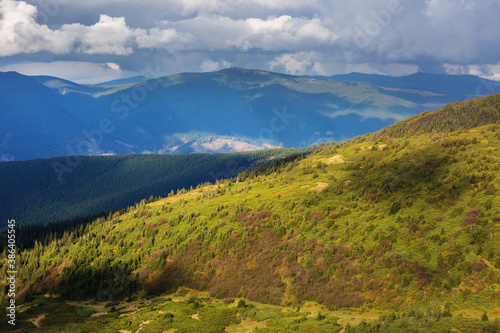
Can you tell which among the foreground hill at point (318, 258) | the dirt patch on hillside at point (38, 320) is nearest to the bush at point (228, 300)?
the foreground hill at point (318, 258)

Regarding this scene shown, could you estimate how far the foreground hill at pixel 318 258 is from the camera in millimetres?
77438

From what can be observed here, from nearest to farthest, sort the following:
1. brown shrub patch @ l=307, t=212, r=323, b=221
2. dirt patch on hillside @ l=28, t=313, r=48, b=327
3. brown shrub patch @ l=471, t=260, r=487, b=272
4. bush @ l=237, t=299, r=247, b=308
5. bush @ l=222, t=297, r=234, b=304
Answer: brown shrub patch @ l=471, t=260, r=487, b=272 → bush @ l=237, t=299, r=247, b=308 → dirt patch on hillside @ l=28, t=313, r=48, b=327 → bush @ l=222, t=297, r=234, b=304 → brown shrub patch @ l=307, t=212, r=323, b=221

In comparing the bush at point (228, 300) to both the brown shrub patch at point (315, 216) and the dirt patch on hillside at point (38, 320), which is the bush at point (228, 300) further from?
the dirt patch on hillside at point (38, 320)

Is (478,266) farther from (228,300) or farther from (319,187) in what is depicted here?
(319,187)

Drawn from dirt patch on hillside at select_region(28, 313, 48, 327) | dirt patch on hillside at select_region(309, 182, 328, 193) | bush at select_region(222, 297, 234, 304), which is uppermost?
dirt patch on hillside at select_region(309, 182, 328, 193)

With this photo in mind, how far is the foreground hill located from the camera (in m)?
77.4

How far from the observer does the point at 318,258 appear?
102000 millimetres

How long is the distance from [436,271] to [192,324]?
60297 millimetres

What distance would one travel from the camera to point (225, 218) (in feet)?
493

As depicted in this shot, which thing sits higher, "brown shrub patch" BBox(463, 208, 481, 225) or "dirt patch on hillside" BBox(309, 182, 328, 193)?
"dirt patch on hillside" BBox(309, 182, 328, 193)

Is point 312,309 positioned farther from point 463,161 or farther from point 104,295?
point 463,161

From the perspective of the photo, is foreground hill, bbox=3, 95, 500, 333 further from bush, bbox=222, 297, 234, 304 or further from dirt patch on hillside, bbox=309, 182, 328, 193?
dirt patch on hillside, bbox=309, 182, 328, 193

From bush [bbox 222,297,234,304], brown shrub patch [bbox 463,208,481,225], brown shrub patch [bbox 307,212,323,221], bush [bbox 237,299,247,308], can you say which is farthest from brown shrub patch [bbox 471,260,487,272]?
bush [bbox 222,297,234,304]

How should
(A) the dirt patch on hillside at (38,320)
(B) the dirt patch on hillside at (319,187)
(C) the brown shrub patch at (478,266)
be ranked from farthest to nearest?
(B) the dirt patch on hillside at (319,187) → (A) the dirt patch on hillside at (38,320) → (C) the brown shrub patch at (478,266)
